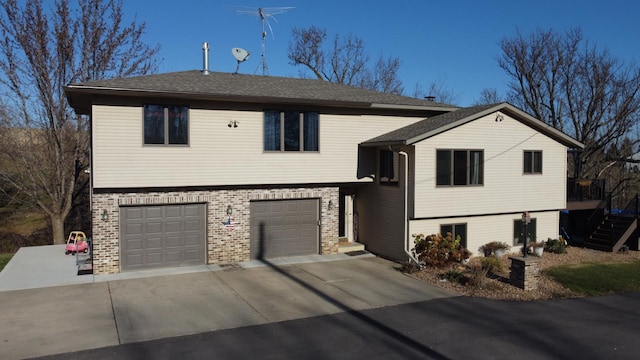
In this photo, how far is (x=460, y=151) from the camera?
16531 mm

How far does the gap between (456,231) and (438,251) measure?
221 centimetres

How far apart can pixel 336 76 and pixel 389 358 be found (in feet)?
108

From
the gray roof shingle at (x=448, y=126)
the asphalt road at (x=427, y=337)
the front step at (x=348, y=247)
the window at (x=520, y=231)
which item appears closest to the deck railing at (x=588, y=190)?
the gray roof shingle at (x=448, y=126)

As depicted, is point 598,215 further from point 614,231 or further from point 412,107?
point 412,107

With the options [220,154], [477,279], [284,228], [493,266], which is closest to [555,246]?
[493,266]

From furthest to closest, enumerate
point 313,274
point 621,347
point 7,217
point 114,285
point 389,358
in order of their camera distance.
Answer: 1. point 7,217
2. point 313,274
3. point 114,285
4. point 621,347
5. point 389,358

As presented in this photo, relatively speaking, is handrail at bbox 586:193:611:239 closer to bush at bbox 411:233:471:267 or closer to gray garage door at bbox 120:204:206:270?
bush at bbox 411:233:471:267

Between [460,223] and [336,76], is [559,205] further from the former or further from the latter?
[336,76]

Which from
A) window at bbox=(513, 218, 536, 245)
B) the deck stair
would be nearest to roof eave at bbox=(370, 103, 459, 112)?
window at bbox=(513, 218, 536, 245)

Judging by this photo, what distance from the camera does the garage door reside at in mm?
16234

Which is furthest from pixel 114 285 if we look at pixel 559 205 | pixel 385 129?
pixel 559 205

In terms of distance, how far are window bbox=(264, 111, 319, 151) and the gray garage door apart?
3201 millimetres

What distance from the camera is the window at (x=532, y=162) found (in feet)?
59.2

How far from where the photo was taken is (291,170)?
16.1 m
